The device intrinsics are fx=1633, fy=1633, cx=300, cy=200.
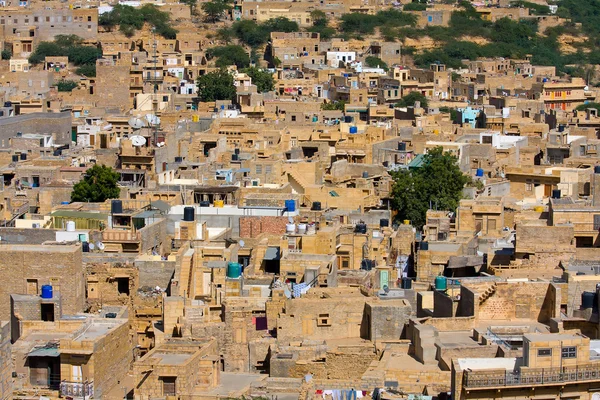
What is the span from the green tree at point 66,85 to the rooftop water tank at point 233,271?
135 feet

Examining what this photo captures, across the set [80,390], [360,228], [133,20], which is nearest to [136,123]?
[360,228]

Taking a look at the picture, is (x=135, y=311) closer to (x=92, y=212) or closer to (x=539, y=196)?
(x=92, y=212)

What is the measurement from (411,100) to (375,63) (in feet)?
38.7

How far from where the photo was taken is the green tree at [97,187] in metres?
39.3

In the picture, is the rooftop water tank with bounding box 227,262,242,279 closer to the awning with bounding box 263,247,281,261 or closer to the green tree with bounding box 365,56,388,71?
the awning with bounding box 263,247,281,261

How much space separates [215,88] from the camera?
2483 inches

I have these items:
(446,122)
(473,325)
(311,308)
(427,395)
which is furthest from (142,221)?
(446,122)

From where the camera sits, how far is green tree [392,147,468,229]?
1536 inches

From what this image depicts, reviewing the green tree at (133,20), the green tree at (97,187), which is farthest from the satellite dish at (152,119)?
the green tree at (133,20)

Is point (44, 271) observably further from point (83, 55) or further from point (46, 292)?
point (83, 55)

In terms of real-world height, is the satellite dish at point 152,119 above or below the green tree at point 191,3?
above

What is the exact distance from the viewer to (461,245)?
32031mm

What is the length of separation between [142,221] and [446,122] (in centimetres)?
2536

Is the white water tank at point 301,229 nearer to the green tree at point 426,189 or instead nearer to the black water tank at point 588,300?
the green tree at point 426,189
